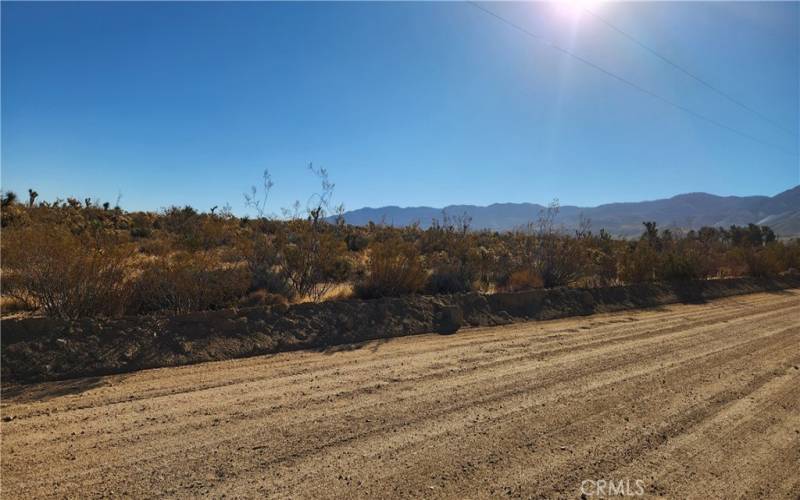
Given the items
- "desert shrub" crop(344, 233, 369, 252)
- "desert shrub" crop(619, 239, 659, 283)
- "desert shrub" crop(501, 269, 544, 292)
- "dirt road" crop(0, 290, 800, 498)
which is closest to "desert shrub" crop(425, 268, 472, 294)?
"desert shrub" crop(501, 269, 544, 292)

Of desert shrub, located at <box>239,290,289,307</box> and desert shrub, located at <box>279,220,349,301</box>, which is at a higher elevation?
desert shrub, located at <box>279,220,349,301</box>

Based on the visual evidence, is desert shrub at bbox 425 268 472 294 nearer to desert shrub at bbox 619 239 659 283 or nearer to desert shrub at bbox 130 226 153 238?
desert shrub at bbox 619 239 659 283

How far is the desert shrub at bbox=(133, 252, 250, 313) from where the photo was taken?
352 inches

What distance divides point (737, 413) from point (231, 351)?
23.7ft

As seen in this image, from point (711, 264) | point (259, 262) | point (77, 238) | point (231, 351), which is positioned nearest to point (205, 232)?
point (259, 262)

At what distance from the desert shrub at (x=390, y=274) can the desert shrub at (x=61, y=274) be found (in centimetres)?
567

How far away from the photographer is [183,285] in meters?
9.12

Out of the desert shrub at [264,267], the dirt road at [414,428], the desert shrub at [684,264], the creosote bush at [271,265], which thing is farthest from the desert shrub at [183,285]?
the desert shrub at [684,264]

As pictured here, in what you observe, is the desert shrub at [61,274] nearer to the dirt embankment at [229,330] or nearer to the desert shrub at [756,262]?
the dirt embankment at [229,330]

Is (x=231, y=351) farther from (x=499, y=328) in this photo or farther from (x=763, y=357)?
(x=763, y=357)

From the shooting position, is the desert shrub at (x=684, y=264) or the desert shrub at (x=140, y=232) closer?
the desert shrub at (x=684, y=264)

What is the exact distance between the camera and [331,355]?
830 cm

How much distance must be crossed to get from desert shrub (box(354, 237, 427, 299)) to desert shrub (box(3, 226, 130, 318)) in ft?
18.6

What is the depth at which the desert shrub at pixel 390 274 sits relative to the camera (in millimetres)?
12578
